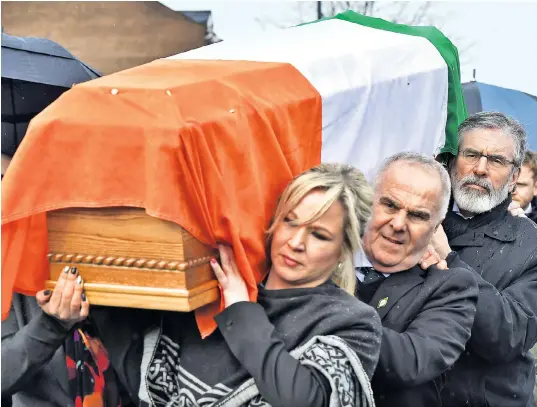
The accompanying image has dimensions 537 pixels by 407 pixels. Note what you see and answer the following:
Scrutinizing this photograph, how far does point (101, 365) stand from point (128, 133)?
3.05ft

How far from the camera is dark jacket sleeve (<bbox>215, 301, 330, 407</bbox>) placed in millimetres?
2822

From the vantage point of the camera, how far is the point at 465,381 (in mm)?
3881

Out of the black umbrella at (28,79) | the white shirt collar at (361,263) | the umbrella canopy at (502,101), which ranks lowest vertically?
the umbrella canopy at (502,101)

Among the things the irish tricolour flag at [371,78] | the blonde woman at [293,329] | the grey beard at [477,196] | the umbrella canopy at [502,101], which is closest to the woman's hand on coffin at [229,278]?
the blonde woman at [293,329]

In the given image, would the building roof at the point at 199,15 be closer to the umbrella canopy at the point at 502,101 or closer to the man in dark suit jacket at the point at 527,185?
the umbrella canopy at the point at 502,101

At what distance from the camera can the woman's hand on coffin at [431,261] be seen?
3.58 m

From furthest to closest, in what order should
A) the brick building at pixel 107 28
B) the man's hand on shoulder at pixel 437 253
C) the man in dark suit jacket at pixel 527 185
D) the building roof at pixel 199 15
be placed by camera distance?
the building roof at pixel 199 15
the brick building at pixel 107 28
the man in dark suit jacket at pixel 527 185
the man's hand on shoulder at pixel 437 253

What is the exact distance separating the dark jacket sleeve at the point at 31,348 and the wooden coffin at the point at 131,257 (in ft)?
0.49

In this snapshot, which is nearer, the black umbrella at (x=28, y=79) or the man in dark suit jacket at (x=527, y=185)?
the black umbrella at (x=28, y=79)

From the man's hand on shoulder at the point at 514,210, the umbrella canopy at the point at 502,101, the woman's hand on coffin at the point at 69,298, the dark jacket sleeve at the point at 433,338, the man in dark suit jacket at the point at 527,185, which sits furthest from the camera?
the umbrella canopy at the point at 502,101

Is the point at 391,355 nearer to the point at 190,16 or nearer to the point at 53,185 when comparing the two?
the point at 53,185

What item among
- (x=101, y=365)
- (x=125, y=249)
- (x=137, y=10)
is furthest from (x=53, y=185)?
(x=137, y=10)

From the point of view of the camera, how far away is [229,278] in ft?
9.93

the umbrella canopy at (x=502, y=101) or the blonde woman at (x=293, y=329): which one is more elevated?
the blonde woman at (x=293, y=329)
